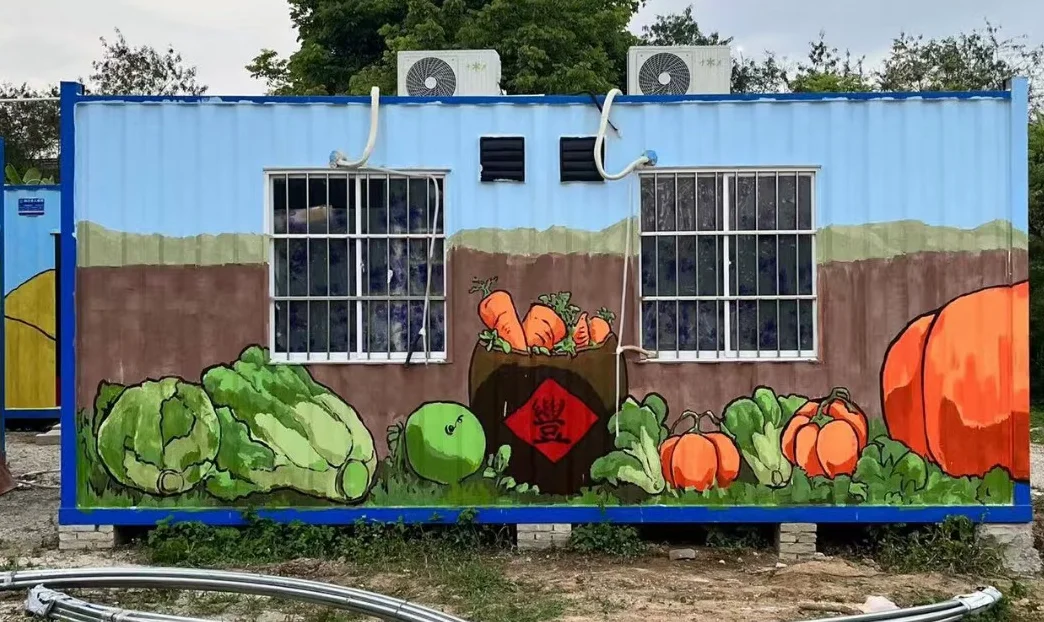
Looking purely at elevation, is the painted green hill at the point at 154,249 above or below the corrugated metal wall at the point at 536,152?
below

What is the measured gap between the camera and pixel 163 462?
7.10 meters

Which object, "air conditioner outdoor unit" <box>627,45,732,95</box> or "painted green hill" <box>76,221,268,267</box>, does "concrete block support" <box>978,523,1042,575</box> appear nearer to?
"air conditioner outdoor unit" <box>627,45,732,95</box>

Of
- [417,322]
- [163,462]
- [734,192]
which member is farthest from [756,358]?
[163,462]

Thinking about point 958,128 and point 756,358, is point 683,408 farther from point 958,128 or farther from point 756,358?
point 958,128

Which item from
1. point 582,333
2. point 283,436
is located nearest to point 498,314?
point 582,333

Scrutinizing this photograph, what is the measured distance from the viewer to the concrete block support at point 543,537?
7098 millimetres

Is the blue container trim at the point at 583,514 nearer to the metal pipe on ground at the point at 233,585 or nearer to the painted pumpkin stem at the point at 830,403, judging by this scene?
the painted pumpkin stem at the point at 830,403

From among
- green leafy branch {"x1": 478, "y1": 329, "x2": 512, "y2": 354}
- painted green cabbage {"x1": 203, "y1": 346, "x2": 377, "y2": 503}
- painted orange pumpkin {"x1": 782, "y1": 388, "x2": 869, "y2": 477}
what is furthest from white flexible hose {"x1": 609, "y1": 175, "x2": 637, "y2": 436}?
painted green cabbage {"x1": 203, "y1": 346, "x2": 377, "y2": 503}

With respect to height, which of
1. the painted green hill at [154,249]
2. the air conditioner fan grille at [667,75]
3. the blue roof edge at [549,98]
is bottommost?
the painted green hill at [154,249]

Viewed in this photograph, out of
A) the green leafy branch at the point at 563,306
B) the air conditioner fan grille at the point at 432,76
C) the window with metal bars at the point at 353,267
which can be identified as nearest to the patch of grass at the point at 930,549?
the green leafy branch at the point at 563,306

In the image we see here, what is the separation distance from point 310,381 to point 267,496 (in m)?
0.91

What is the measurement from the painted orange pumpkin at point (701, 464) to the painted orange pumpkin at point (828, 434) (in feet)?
1.42

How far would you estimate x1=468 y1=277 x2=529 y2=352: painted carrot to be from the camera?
23.4 ft

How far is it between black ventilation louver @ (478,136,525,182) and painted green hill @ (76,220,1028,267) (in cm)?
40
